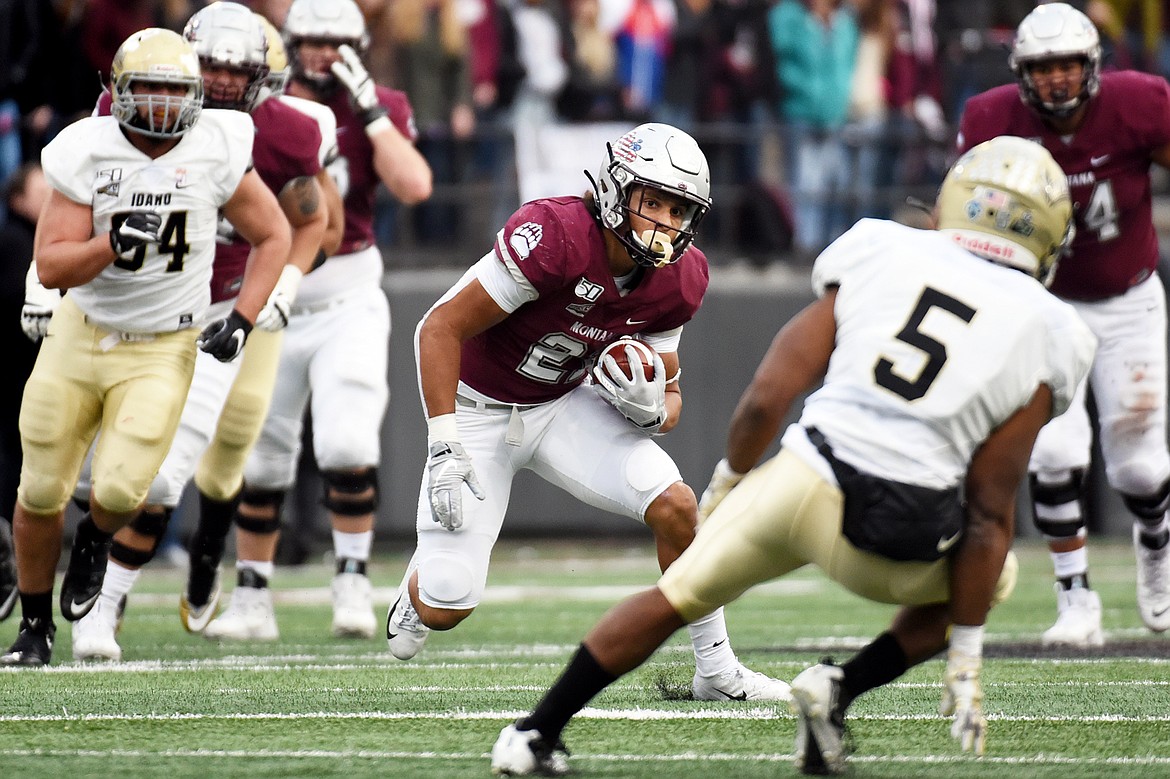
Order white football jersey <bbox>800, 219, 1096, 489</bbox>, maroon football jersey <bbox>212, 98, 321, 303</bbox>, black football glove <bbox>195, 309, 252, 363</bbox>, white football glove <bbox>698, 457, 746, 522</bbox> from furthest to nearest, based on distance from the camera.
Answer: maroon football jersey <bbox>212, 98, 321, 303</bbox> < black football glove <bbox>195, 309, 252, 363</bbox> < white football glove <bbox>698, 457, 746, 522</bbox> < white football jersey <bbox>800, 219, 1096, 489</bbox>

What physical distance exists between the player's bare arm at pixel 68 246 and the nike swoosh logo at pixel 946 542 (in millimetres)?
2621

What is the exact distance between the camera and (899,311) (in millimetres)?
3424

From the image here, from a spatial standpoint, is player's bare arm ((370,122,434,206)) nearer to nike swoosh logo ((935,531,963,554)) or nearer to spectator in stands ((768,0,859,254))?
nike swoosh logo ((935,531,963,554))

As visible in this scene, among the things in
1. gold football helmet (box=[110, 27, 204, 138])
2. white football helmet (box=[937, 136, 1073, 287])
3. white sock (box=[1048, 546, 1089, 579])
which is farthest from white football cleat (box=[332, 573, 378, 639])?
white football helmet (box=[937, 136, 1073, 287])

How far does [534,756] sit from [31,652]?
2.36 meters

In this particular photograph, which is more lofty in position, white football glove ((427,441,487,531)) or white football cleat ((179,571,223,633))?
white football glove ((427,441,487,531))

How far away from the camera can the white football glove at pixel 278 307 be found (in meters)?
5.59

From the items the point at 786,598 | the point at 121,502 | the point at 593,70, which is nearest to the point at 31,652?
the point at 121,502

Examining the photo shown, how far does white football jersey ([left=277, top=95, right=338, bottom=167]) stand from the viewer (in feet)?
20.2

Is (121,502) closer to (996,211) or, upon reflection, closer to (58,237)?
(58,237)

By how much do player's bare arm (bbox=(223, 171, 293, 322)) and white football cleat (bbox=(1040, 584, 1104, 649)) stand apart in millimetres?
2792

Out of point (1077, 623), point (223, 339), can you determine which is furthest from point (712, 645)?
point (1077, 623)

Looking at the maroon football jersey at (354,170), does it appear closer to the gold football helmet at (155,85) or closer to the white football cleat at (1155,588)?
the gold football helmet at (155,85)

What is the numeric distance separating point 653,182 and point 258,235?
1668mm
